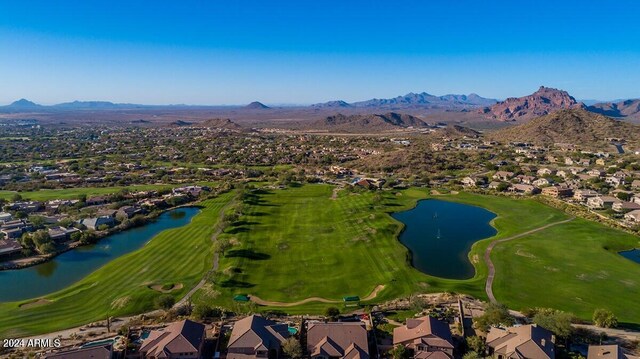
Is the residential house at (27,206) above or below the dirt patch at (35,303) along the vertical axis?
above

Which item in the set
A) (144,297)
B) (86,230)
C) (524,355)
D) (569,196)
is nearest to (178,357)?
(144,297)

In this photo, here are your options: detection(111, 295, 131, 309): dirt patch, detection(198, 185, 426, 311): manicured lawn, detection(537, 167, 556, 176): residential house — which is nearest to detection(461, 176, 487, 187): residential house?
detection(537, 167, 556, 176): residential house

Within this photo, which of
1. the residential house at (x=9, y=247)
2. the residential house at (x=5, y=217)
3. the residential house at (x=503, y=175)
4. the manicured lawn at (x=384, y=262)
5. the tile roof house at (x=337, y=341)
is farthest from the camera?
the residential house at (x=503, y=175)

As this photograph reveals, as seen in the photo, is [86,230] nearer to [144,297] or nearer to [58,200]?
[58,200]

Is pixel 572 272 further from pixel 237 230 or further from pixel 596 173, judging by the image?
pixel 596 173

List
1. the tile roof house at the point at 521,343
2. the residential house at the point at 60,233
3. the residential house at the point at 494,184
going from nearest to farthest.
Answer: the tile roof house at the point at 521,343 → the residential house at the point at 60,233 → the residential house at the point at 494,184

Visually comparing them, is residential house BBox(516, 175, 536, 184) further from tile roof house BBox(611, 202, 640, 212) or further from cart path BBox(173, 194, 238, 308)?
cart path BBox(173, 194, 238, 308)

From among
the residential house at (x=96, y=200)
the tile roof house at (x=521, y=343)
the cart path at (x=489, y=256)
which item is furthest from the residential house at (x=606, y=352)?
the residential house at (x=96, y=200)

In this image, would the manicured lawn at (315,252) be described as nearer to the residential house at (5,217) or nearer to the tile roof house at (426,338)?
the tile roof house at (426,338)
